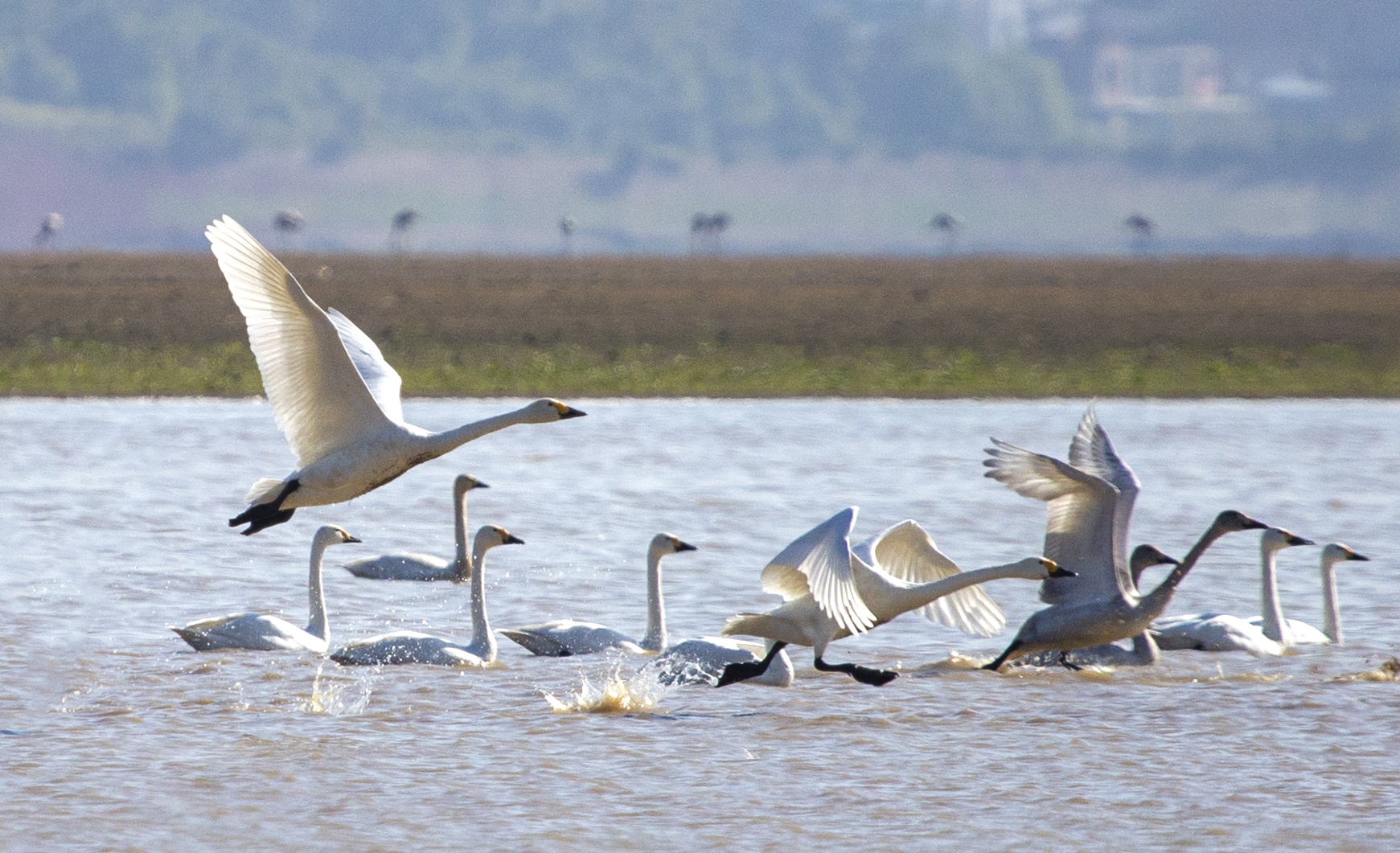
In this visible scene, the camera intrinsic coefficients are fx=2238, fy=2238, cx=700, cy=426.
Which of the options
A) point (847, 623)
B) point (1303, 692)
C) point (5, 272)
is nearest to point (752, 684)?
point (847, 623)

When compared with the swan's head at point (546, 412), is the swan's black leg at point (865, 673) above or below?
below

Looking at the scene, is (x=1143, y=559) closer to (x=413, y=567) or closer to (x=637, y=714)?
(x=637, y=714)

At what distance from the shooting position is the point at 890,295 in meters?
35.2

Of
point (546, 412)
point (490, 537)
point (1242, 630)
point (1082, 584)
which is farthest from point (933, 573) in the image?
point (490, 537)

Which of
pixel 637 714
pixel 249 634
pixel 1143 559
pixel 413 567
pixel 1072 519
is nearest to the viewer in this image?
pixel 637 714

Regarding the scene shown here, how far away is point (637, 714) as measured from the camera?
934 centimetres

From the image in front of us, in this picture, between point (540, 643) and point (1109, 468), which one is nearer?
point (1109, 468)

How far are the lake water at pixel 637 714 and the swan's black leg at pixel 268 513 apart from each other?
761mm

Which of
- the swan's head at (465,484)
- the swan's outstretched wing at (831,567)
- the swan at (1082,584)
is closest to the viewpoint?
the swan's outstretched wing at (831,567)

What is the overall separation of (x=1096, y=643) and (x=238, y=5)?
6740 inches

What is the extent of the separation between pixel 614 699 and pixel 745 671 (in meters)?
0.65

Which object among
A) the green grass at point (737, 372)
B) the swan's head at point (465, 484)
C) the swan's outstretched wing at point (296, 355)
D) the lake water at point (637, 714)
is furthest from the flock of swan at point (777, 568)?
the green grass at point (737, 372)

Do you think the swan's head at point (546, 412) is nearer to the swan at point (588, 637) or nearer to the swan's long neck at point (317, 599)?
the swan at point (588, 637)

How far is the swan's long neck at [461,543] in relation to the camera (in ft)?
42.3
